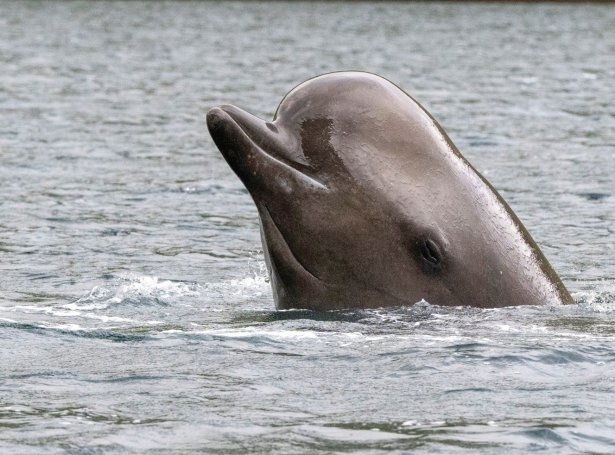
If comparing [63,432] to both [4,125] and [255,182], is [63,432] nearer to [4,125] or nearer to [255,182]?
[255,182]

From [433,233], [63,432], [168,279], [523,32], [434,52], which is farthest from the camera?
[523,32]

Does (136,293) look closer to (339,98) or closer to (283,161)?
(283,161)

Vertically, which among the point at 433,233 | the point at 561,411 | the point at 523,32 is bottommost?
the point at 561,411

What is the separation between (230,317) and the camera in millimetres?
12930

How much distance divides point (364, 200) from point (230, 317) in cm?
205

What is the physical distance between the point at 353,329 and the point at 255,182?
49.1 inches

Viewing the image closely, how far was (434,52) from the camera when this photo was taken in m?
59.3

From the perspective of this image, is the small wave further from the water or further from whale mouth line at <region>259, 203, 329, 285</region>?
whale mouth line at <region>259, 203, 329, 285</region>

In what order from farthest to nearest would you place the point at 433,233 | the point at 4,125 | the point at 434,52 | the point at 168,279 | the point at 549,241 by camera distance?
the point at 434,52 < the point at 4,125 < the point at 549,241 < the point at 168,279 < the point at 433,233

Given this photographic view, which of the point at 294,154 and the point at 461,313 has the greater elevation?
the point at 294,154

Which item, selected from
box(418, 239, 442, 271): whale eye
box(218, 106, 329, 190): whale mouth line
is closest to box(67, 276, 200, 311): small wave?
box(218, 106, 329, 190): whale mouth line

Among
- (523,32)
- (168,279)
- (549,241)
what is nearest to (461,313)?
(168,279)

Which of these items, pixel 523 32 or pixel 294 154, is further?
pixel 523 32

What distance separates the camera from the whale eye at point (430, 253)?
1138 centimetres
